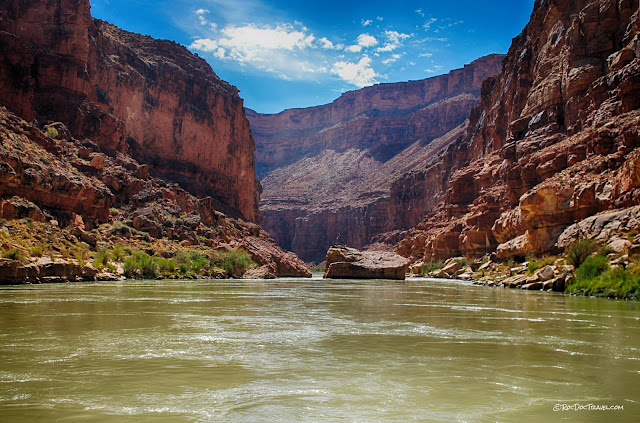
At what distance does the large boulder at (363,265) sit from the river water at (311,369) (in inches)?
1407

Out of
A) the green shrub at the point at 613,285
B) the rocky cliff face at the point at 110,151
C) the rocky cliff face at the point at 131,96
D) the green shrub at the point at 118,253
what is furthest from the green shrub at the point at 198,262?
the green shrub at the point at 613,285

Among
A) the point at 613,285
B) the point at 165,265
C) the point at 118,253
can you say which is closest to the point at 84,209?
the point at 118,253

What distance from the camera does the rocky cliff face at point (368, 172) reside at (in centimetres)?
15062

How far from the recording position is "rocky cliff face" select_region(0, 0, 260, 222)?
52.6m

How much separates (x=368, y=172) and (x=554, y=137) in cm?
12547

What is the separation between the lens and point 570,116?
153ft

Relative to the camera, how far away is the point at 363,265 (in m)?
47.7

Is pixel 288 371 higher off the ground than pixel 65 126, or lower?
lower

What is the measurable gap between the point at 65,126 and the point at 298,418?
2147 inches

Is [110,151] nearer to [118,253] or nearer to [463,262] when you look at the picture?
[118,253]

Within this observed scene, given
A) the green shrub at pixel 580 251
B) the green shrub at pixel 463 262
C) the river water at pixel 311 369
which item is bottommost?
the river water at pixel 311 369

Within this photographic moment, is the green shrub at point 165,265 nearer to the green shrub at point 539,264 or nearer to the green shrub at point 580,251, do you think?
the green shrub at point 539,264

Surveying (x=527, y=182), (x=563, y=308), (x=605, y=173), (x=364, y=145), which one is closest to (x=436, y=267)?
(x=527, y=182)

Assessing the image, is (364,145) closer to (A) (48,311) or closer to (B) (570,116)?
(B) (570,116)
